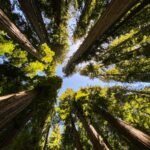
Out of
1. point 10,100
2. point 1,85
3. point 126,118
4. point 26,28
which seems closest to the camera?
point 10,100

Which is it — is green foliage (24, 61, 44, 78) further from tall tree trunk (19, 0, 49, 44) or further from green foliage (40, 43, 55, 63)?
tall tree trunk (19, 0, 49, 44)

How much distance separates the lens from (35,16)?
443 inches

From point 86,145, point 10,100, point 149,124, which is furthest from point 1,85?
point 149,124

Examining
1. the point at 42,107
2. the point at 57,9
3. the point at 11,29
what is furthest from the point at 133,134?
the point at 57,9

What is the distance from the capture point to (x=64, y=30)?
13.8m

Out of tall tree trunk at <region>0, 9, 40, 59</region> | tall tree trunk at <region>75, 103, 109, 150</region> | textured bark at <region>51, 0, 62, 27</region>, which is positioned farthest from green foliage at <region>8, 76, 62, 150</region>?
textured bark at <region>51, 0, 62, 27</region>

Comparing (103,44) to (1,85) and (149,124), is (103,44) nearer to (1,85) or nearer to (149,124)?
(149,124)

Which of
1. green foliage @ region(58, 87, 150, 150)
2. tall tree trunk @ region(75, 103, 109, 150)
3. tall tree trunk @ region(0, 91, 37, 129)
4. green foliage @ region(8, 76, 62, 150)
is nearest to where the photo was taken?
tall tree trunk @ region(0, 91, 37, 129)

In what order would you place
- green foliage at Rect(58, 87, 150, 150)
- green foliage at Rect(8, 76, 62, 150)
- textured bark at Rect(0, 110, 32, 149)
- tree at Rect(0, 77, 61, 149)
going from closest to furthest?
textured bark at Rect(0, 110, 32, 149) → green foliage at Rect(8, 76, 62, 150) → tree at Rect(0, 77, 61, 149) → green foliage at Rect(58, 87, 150, 150)

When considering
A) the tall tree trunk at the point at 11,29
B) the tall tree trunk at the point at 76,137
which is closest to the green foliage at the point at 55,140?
the tall tree trunk at the point at 76,137

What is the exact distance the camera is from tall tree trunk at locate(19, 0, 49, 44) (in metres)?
10.2

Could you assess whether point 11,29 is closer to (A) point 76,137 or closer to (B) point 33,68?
(B) point 33,68

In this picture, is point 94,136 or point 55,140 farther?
point 55,140

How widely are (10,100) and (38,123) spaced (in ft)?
11.5
